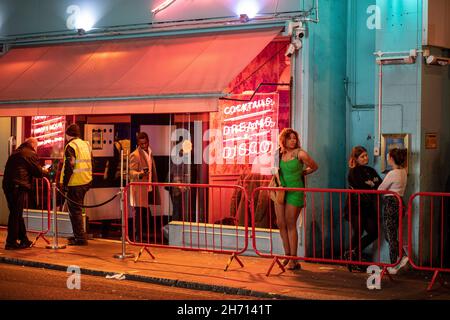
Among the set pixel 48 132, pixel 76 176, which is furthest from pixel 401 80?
pixel 48 132

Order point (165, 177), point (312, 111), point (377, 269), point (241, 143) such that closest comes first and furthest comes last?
point (377, 269), point (312, 111), point (241, 143), point (165, 177)

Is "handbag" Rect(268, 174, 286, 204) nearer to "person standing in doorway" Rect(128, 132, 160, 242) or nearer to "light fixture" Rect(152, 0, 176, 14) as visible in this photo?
"person standing in doorway" Rect(128, 132, 160, 242)

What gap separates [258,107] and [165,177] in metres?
2.64

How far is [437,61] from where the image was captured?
13.0 metres

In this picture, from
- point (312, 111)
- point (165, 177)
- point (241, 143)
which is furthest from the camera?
point (165, 177)

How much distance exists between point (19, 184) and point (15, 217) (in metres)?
0.58

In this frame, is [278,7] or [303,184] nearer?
[303,184]

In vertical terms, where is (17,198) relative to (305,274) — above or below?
above

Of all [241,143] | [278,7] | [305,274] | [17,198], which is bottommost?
[305,274]

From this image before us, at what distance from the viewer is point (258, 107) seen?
1465cm

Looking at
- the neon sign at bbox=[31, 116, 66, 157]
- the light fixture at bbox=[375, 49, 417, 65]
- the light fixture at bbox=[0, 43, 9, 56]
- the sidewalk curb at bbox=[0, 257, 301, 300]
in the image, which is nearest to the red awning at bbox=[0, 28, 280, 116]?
the light fixture at bbox=[0, 43, 9, 56]

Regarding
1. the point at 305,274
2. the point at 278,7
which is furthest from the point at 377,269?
the point at 278,7

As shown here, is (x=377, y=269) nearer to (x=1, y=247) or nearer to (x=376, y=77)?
(x=376, y=77)

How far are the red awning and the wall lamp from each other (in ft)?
9.01
